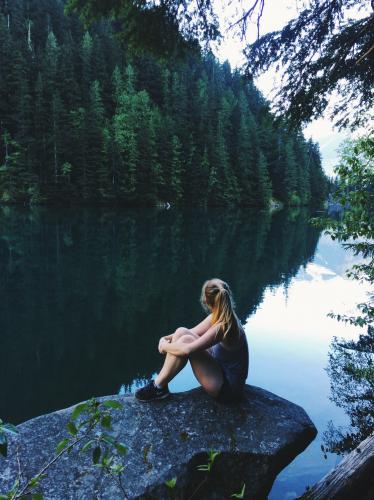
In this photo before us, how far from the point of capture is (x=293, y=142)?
68688 mm

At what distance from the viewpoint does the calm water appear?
243 inches

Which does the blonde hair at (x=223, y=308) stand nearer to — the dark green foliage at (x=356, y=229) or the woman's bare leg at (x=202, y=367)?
the woman's bare leg at (x=202, y=367)

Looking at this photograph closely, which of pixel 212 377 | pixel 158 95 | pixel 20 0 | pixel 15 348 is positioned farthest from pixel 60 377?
pixel 20 0

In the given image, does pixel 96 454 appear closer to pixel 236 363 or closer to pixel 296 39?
pixel 236 363

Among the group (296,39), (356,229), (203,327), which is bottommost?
(203,327)

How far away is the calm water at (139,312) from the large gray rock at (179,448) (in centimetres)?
94

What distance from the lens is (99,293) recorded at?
37.4 ft

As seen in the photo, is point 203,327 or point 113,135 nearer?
point 203,327

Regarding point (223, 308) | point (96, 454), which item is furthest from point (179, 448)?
point (96, 454)

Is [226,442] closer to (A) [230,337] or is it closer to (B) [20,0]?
(A) [230,337]

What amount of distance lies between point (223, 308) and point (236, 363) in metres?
0.55

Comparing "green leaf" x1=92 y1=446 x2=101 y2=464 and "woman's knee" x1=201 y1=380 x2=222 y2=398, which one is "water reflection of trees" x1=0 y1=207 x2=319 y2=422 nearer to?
"woman's knee" x1=201 y1=380 x2=222 y2=398

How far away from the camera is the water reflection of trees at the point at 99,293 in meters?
6.56

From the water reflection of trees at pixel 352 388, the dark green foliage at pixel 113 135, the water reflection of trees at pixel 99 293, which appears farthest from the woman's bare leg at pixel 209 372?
the dark green foliage at pixel 113 135
